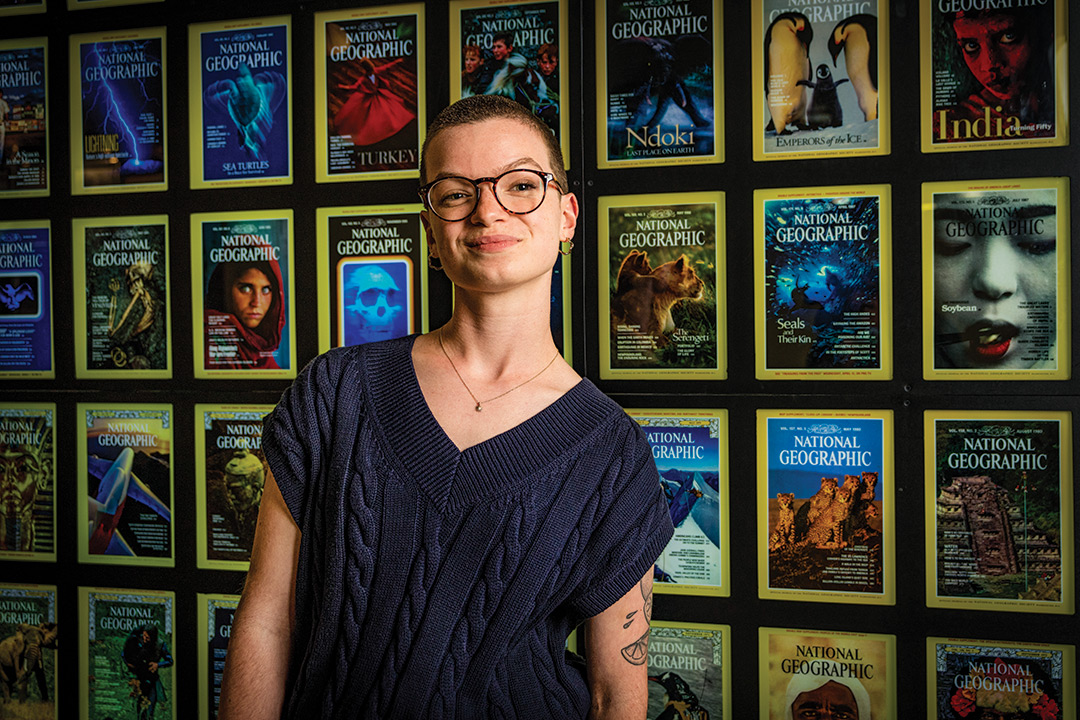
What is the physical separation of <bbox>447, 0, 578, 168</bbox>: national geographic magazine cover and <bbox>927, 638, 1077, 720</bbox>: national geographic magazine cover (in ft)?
4.96

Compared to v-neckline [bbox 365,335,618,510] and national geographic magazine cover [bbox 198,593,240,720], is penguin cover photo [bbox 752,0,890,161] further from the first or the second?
national geographic magazine cover [bbox 198,593,240,720]

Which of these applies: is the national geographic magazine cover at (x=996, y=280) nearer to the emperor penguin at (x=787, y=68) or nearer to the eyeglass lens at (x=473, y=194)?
the emperor penguin at (x=787, y=68)

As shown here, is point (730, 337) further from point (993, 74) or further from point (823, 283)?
point (993, 74)

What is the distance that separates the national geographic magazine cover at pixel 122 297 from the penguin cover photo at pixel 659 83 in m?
1.30

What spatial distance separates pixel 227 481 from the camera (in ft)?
7.63

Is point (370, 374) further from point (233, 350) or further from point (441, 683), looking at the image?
point (233, 350)

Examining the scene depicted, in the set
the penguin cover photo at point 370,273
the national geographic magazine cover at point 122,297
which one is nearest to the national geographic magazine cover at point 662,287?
the penguin cover photo at point 370,273

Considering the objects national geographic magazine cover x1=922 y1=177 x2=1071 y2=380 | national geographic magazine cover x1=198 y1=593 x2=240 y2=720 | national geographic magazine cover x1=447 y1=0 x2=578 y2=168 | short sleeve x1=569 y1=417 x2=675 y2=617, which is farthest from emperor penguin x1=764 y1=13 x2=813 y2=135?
national geographic magazine cover x1=198 y1=593 x2=240 y2=720

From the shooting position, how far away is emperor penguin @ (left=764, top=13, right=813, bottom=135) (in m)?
1.99

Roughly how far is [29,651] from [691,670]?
191 cm

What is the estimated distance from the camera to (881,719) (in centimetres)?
199

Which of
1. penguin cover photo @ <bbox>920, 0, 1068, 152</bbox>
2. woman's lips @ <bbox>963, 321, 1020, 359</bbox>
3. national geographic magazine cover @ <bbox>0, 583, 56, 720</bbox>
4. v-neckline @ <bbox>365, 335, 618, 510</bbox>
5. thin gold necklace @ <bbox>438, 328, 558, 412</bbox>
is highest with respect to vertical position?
penguin cover photo @ <bbox>920, 0, 1068, 152</bbox>

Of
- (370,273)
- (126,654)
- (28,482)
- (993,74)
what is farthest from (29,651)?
(993,74)

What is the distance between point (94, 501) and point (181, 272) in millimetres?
713
